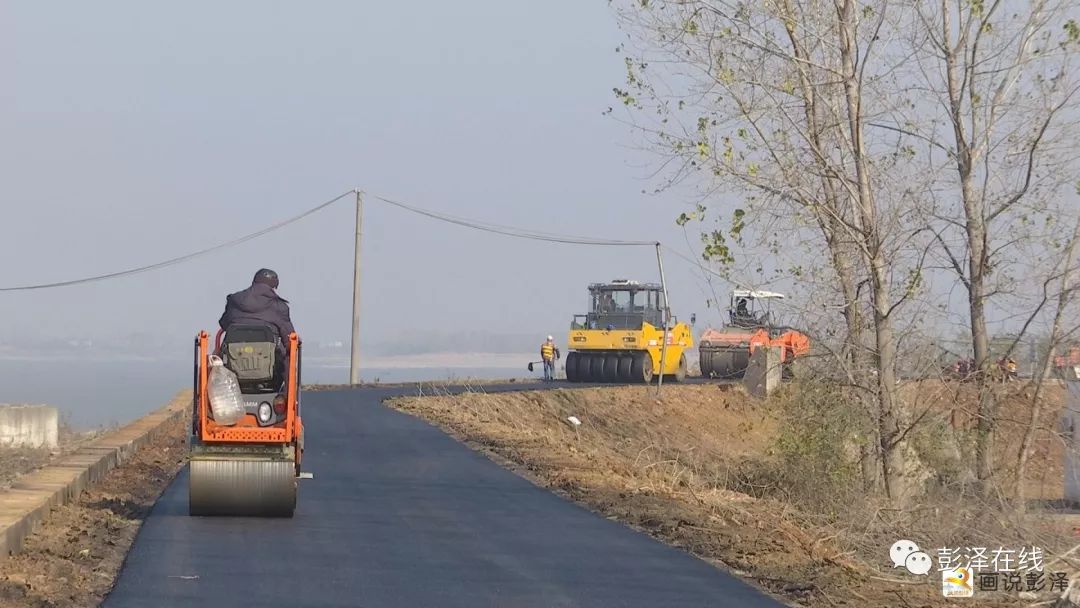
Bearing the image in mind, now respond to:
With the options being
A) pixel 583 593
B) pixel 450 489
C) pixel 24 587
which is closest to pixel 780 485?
pixel 450 489

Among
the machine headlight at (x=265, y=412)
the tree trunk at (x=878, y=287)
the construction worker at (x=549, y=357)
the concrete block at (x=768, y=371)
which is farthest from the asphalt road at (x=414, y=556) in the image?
the construction worker at (x=549, y=357)

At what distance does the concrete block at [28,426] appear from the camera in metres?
35.3

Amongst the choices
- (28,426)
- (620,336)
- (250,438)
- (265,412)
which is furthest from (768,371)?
(620,336)

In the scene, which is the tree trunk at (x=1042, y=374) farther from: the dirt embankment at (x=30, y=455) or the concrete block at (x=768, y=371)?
the dirt embankment at (x=30, y=455)

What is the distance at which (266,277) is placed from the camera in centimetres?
1405

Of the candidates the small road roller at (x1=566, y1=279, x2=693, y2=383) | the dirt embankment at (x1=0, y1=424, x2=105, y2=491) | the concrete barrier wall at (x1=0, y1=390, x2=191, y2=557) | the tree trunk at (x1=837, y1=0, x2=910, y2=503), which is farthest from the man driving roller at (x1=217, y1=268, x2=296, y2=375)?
the small road roller at (x1=566, y1=279, x2=693, y2=383)

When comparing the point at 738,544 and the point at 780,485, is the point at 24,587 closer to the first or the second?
the point at 738,544

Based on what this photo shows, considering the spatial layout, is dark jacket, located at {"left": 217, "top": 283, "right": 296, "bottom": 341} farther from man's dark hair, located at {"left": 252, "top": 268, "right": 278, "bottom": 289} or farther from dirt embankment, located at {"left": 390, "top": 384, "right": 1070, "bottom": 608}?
dirt embankment, located at {"left": 390, "top": 384, "right": 1070, "bottom": 608}

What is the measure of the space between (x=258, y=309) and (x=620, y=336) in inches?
1307

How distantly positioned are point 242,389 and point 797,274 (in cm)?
879

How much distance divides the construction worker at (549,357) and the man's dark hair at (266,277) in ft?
127

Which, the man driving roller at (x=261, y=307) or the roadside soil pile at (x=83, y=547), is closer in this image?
the roadside soil pile at (x=83, y=547)

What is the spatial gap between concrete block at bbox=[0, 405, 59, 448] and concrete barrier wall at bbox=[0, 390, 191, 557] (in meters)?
10.2

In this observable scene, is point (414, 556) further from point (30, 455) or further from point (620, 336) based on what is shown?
point (620, 336)
